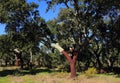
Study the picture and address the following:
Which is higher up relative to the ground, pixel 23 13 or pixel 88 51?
pixel 23 13

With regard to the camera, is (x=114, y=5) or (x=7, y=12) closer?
(x=114, y=5)

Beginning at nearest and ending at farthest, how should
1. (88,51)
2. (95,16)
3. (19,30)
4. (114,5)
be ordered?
1. (114,5)
2. (95,16)
3. (19,30)
4. (88,51)

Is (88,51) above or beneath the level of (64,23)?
beneath

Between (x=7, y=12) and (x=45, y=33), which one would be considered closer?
(x=7, y=12)

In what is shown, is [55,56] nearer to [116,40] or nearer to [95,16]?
[116,40]

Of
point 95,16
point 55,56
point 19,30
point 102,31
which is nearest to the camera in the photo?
point 95,16

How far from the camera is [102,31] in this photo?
36.9 metres

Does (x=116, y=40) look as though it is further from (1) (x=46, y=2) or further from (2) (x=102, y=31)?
(1) (x=46, y=2)

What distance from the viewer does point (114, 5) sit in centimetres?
2742

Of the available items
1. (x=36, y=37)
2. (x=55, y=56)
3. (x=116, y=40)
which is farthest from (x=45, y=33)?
(x=55, y=56)

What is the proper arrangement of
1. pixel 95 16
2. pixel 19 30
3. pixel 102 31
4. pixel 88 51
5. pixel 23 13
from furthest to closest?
1. pixel 88 51
2. pixel 102 31
3. pixel 19 30
4. pixel 23 13
5. pixel 95 16

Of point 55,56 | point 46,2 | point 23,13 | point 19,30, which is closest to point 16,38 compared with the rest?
point 19,30

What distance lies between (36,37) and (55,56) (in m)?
23.2

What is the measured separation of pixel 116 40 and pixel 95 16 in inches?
345
